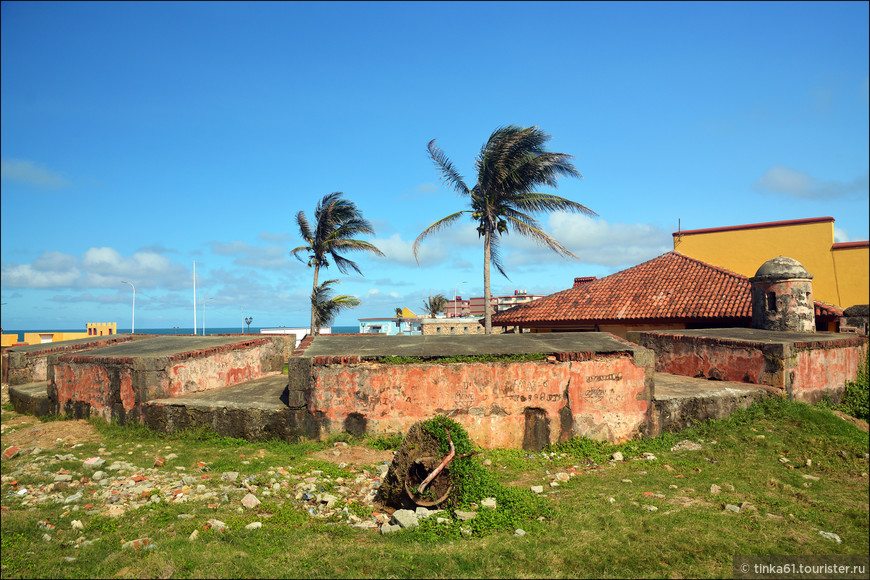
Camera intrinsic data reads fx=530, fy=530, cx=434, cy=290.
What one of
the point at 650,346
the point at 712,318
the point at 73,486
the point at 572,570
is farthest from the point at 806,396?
the point at 73,486

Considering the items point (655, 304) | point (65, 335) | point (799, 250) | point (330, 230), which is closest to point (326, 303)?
point (330, 230)

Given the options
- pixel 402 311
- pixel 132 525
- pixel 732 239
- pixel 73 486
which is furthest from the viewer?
pixel 402 311

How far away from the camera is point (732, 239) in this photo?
2312cm

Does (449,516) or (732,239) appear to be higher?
(732,239)

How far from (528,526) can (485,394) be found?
3.35m

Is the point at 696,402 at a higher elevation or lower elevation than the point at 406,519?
higher

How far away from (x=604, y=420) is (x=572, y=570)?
464cm

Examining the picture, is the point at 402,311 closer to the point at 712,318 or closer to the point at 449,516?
the point at 712,318

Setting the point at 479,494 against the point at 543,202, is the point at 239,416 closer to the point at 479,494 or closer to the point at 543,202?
the point at 479,494

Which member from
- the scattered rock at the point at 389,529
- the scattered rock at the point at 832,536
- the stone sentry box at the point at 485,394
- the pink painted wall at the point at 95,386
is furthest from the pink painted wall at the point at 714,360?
the pink painted wall at the point at 95,386

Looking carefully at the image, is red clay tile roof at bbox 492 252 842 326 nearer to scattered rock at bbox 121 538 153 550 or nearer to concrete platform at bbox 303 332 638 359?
concrete platform at bbox 303 332 638 359

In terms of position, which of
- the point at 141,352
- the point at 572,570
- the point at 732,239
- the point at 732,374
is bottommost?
the point at 572,570

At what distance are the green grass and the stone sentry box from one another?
36cm

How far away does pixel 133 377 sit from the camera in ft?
32.1
